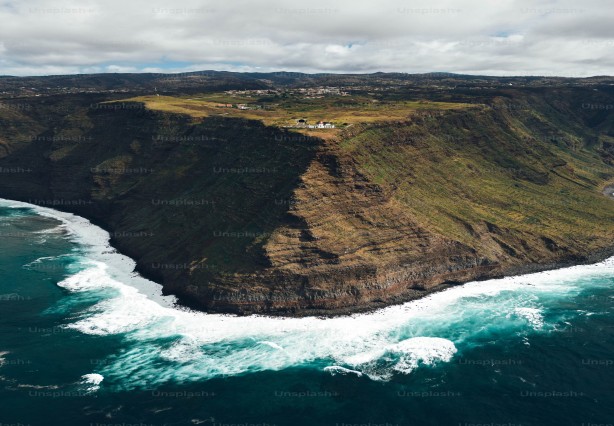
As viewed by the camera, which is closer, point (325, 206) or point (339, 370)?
point (339, 370)

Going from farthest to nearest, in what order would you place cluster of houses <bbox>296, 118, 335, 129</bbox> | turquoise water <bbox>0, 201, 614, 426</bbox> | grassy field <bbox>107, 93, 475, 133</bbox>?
1. grassy field <bbox>107, 93, 475, 133</bbox>
2. cluster of houses <bbox>296, 118, 335, 129</bbox>
3. turquoise water <bbox>0, 201, 614, 426</bbox>

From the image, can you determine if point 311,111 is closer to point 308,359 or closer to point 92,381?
point 308,359

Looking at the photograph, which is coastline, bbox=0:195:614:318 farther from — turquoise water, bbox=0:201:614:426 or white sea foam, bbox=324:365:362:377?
white sea foam, bbox=324:365:362:377

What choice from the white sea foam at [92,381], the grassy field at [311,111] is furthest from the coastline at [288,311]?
the grassy field at [311,111]

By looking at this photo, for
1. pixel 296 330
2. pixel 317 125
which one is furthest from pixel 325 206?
pixel 296 330

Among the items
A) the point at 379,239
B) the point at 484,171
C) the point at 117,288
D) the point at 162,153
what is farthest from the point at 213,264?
the point at 484,171

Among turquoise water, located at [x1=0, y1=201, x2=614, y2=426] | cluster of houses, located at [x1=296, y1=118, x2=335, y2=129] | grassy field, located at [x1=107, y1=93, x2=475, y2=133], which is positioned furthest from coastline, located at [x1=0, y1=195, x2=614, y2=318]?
grassy field, located at [x1=107, y1=93, x2=475, y2=133]
